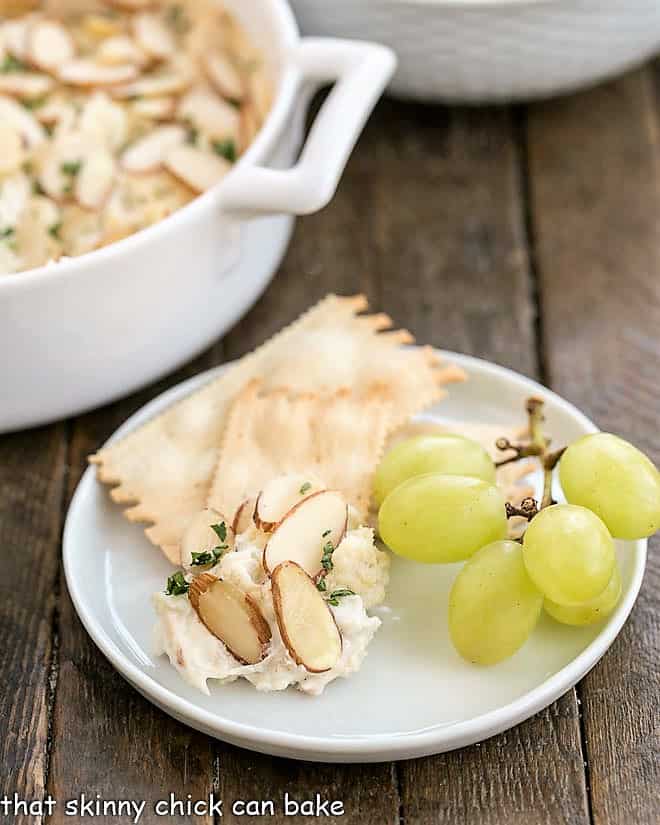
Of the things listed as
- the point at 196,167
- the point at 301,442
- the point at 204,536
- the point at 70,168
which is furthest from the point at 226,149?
the point at 204,536

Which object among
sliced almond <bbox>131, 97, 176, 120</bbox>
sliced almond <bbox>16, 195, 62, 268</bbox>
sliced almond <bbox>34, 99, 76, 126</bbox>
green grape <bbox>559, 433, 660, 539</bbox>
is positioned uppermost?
sliced almond <bbox>34, 99, 76, 126</bbox>

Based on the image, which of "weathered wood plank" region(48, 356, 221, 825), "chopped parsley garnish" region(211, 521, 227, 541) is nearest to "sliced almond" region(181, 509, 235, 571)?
"chopped parsley garnish" region(211, 521, 227, 541)

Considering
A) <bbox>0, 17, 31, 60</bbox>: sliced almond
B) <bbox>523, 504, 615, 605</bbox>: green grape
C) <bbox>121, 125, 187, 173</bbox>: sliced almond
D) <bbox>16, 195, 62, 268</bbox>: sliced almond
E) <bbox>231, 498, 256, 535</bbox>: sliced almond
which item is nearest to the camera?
<bbox>523, 504, 615, 605</bbox>: green grape

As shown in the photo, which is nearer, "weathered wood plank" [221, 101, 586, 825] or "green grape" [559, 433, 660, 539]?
"green grape" [559, 433, 660, 539]

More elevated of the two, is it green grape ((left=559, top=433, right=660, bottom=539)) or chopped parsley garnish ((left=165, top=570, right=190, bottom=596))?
green grape ((left=559, top=433, right=660, bottom=539))

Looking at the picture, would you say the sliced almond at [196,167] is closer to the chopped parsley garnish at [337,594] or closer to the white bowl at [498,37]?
the white bowl at [498,37]

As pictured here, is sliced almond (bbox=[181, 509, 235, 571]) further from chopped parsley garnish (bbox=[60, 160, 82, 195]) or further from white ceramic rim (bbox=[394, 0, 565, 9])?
white ceramic rim (bbox=[394, 0, 565, 9])
